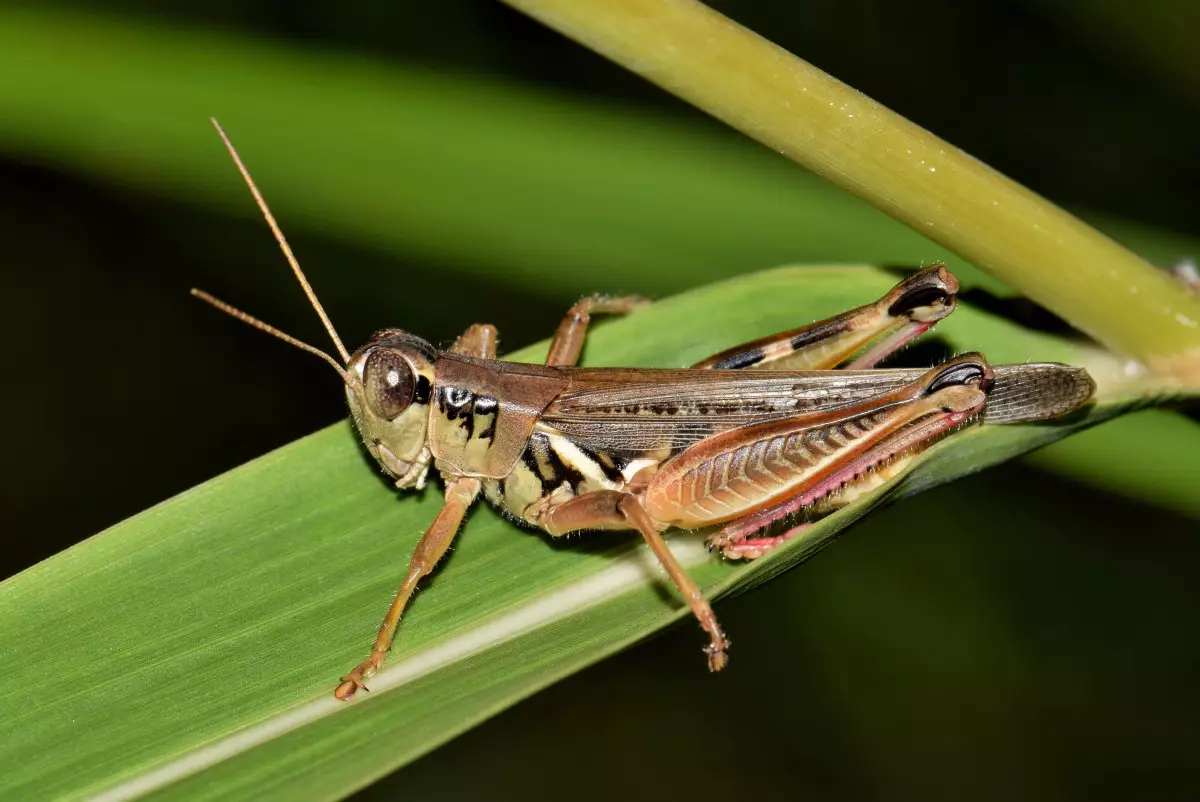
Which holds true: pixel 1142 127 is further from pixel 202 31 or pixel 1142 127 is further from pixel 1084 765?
pixel 202 31

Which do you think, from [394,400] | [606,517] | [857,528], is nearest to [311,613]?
[394,400]

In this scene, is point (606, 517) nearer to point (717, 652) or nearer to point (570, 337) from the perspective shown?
point (717, 652)

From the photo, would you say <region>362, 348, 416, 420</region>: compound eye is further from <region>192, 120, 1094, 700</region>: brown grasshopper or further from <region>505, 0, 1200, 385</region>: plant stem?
<region>505, 0, 1200, 385</region>: plant stem

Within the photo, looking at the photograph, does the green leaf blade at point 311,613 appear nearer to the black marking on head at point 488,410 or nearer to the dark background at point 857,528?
the black marking on head at point 488,410

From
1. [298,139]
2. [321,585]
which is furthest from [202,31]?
[321,585]

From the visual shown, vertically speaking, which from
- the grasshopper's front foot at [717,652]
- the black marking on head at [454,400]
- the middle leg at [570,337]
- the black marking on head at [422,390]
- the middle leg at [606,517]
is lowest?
the grasshopper's front foot at [717,652]

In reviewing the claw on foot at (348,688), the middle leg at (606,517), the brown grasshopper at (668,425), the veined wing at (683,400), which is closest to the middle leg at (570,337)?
the brown grasshopper at (668,425)
